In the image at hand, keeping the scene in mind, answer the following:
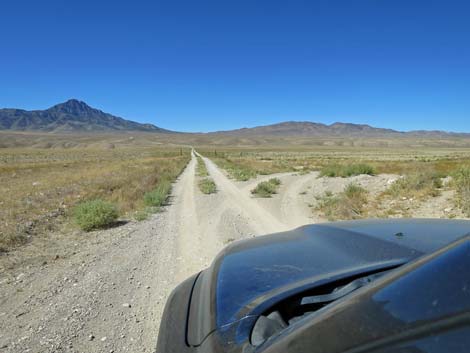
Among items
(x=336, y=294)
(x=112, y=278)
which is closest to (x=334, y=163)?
(x=112, y=278)

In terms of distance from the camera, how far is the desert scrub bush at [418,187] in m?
10.3

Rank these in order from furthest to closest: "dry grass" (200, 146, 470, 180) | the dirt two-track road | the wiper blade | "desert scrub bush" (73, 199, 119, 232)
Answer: "dry grass" (200, 146, 470, 180), "desert scrub bush" (73, 199, 119, 232), the dirt two-track road, the wiper blade

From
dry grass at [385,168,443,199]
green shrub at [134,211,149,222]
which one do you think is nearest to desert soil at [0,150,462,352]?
green shrub at [134,211,149,222]

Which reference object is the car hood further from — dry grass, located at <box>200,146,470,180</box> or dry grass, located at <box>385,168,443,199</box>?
dry grass, located at <box>200,146,470,180</box>

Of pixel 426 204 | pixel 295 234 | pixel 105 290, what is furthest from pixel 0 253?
pixel 426 204

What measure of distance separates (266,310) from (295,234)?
5.10 feet

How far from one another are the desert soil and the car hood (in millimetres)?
1651

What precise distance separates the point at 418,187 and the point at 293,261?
1139cm

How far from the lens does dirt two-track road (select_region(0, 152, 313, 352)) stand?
3.21 meters

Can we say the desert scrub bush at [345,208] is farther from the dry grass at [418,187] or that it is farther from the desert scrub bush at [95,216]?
the desert scrub bush at [95,216]

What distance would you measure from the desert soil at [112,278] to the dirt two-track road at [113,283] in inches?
0.4

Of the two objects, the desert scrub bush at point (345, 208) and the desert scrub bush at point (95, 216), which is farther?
the desert scrub bush at point (345, 208)

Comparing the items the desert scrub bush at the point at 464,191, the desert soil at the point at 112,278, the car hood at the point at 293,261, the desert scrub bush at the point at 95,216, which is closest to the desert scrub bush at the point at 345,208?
the desert soil at the point at 112,278

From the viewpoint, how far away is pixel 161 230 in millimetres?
7594
